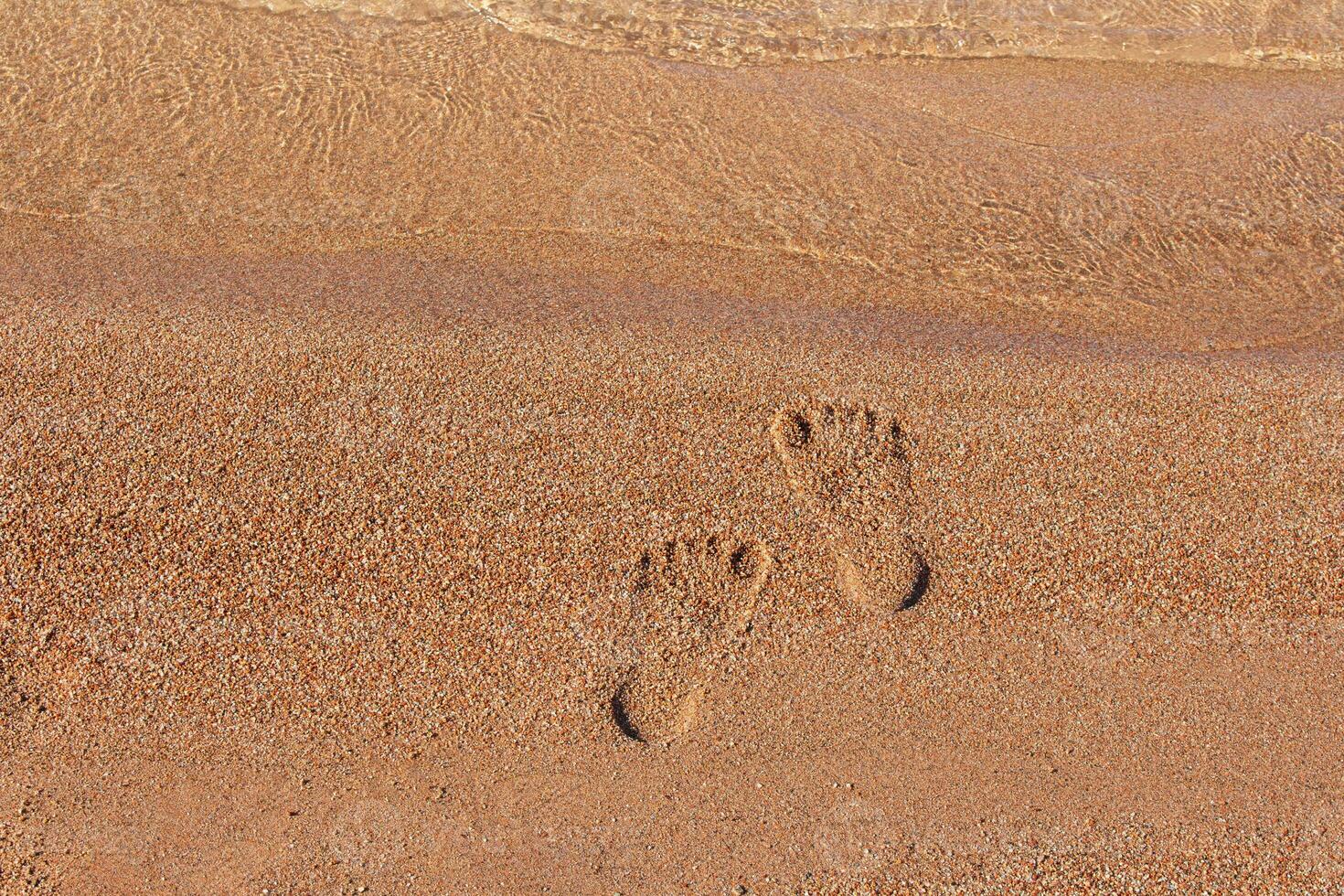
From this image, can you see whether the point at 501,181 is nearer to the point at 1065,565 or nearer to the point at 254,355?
the point at 254,355

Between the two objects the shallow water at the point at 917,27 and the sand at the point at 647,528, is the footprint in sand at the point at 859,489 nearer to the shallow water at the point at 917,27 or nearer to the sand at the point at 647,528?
the sand at the point at 647,528

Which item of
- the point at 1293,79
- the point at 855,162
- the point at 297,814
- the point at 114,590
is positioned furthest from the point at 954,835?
the point at 1293,79

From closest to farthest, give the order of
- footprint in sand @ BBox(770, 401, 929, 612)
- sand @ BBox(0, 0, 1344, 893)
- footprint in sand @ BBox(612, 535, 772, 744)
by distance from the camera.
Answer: sand @ BBox(0, 0, 1344, 893), footprint in sand @ BBox(612, 535, 772, 744), footprint in sand @ BBox(770, 401, 929, 612)

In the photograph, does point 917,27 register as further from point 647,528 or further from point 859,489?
point 647,528

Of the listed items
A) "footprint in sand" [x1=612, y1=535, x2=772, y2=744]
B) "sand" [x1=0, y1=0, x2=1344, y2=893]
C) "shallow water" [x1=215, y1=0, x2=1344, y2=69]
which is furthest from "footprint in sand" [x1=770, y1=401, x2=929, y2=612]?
"shallow water" [x1=215, y1=0, x2=1344, y2=69]

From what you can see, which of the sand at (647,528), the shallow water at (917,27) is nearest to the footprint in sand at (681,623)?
the sand at (647,528)

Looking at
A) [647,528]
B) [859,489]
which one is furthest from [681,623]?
[859,489]

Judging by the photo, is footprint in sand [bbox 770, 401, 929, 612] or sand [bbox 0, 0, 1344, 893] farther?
footprint in sand [bbox 770, 401, 929, 612]

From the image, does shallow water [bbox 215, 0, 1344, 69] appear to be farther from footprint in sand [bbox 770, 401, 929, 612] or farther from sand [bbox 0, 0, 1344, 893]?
footprint in sand [bbox 770, 401, 929, 612]
